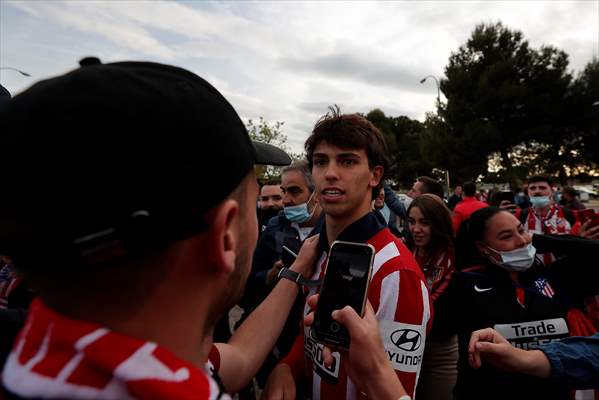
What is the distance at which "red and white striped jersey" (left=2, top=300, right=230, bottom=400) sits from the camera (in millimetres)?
630

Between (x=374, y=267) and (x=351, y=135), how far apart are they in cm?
83

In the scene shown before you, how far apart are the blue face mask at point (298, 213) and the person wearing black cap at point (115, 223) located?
3.12 meters

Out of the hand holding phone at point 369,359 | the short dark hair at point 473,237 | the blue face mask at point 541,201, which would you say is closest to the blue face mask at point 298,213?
the short dark hair at point 473,237

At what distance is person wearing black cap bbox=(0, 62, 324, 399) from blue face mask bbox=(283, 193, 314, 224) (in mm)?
3118

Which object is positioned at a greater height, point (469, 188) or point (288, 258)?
point (469, 188)

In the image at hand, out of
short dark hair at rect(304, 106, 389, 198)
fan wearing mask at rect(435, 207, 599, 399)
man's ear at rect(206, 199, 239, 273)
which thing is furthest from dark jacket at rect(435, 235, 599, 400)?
man's ear at rect(206, 199, 239, 273)

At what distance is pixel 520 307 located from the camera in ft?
7.95

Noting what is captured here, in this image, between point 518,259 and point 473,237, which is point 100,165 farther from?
point 473,237

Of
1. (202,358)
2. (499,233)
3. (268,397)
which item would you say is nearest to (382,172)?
(499,233)

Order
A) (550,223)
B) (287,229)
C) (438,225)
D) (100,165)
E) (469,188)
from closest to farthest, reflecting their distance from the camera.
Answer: (100,165), (438,225), (287,229), (550,223), (469,188)

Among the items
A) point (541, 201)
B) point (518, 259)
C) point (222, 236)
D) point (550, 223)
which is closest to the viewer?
point (222, 236)

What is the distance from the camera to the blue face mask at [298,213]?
12.9 feet

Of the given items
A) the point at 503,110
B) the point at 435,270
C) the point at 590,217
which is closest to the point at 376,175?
the point at 435,270

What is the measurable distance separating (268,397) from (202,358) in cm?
107
